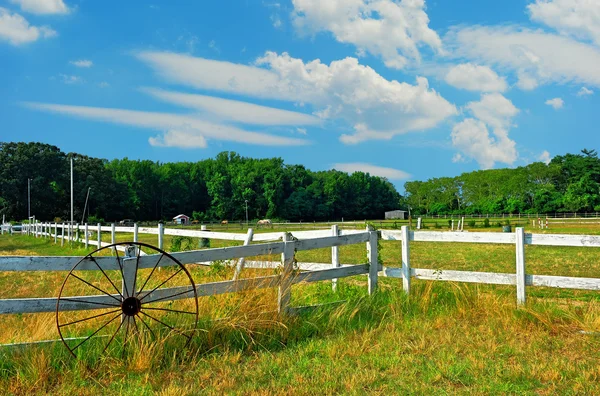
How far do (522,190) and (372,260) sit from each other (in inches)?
4378

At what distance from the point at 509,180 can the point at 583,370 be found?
117122mm

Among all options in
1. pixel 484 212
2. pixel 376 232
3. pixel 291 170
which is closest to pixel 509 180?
pixel 484 212

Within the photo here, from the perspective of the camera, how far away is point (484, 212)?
107 meters

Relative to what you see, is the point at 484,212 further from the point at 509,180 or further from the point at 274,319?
the point at 274,319

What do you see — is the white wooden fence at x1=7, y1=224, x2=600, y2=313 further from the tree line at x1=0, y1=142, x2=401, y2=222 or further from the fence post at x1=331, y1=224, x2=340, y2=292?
the tree line at x1=0, y1=142, x2=401, y2=222

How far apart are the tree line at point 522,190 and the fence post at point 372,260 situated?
9138 centimetres

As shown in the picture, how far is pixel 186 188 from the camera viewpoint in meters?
117

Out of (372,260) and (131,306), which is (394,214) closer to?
(372,260)

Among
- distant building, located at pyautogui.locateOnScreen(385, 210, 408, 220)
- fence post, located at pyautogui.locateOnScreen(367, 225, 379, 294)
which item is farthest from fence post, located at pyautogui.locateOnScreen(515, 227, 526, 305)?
distant building, located at pyautogui.locateOnScreen(385, 210, 408, 220)

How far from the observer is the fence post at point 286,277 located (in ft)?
20.5

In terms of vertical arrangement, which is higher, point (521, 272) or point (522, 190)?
point (522, 190)

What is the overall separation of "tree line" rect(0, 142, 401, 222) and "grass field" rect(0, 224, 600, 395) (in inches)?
3250

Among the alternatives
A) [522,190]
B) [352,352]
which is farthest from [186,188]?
[352,352]

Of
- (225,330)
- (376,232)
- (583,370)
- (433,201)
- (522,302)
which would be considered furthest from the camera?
(433,201)
